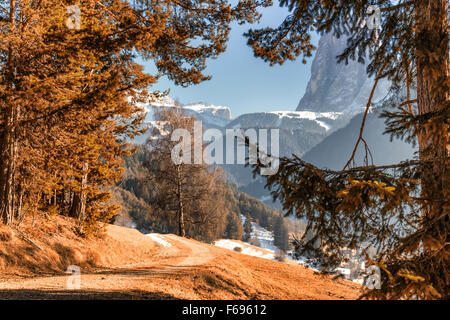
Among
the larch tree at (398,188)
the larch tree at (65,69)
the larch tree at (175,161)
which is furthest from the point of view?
the larch tree at (175,161)

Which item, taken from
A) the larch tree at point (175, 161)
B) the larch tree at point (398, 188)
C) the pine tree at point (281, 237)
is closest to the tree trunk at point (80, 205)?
the larch tree at point (175, 161)

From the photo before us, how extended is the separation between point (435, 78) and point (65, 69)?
804 centimetres

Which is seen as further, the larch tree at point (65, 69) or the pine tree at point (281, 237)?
the pine tree at point (281, 237)

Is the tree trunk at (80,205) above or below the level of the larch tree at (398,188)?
below

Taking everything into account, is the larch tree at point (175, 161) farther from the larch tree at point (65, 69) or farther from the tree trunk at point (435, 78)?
the tree trunk at point (435, 78)

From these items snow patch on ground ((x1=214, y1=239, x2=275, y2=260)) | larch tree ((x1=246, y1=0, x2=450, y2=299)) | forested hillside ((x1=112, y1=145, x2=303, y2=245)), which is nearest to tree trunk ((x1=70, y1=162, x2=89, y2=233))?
forested hillside ((x1=112, y1=145, x2=303, y2=245))

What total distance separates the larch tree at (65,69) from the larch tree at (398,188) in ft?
13.0

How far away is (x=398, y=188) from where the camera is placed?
273cm

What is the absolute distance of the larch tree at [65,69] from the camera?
670 cm

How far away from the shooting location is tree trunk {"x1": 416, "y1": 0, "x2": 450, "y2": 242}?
2805mm

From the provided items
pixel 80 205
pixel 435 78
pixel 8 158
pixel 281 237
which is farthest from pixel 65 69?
pixel 281 237

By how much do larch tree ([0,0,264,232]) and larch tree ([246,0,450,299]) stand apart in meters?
3.97

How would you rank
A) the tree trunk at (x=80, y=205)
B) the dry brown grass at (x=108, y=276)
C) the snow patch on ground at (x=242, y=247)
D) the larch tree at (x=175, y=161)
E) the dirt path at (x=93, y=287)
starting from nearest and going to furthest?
the dirt path at (x=93, y=287) → the dry brown grass at (x=108, y=276) → the tree trunk at (x=80, y=205) → the larch tree at (x=175, y=161) → the snow patch on ground at (x=242, y=247)
